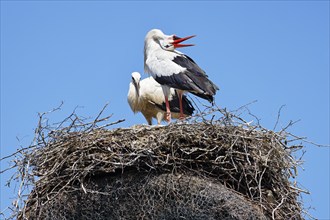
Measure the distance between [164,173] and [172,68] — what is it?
241 cm

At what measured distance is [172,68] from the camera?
936cm

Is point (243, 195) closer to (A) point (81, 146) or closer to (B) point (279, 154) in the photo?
(B) point (279, 154)

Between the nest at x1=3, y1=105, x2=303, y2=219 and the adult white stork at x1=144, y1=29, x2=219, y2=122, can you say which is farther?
the adult white stork at x1=144, y1=29, x2=219, y2=122

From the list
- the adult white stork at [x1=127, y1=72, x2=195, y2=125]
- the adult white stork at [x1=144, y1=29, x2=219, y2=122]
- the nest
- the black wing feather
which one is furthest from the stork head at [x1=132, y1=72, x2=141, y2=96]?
the nest

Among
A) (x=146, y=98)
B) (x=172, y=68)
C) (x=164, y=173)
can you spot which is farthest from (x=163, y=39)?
(x=164, y=173)

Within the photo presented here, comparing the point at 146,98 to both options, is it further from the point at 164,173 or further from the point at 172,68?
the point at 164,173

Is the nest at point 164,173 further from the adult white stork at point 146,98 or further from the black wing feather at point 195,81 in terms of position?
the adult white stork at point 146,98

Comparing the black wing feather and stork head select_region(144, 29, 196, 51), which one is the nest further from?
stork head select_region(144, 29, 196, 51)

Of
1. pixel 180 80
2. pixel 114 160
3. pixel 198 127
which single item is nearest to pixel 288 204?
pixel 198 127

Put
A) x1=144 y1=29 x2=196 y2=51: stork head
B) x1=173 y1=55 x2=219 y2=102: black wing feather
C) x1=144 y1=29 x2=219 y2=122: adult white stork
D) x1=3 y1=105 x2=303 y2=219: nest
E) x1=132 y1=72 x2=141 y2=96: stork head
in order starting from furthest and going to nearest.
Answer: x1=132 y1=72 x2=141 y2=96: stork head, x1=144 y1=29 x2=196 y2=51: stork head, x1=144 y1=29 x2=219 y2=122: adult white stork, x1=173 y1=55 x2=219 y2=102: black wing feather, x1=3 y1=105 x2=303 y2=219: nest

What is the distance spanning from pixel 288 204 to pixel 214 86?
2.02 metres

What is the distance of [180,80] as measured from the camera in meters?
9.27

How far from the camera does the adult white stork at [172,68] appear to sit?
912 cm

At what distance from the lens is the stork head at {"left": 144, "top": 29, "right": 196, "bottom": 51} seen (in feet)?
32.7
